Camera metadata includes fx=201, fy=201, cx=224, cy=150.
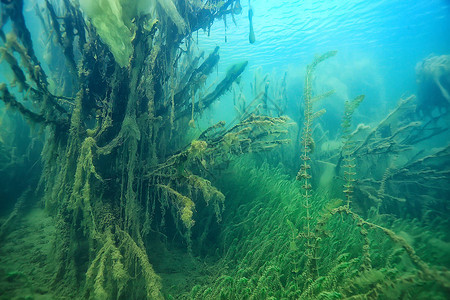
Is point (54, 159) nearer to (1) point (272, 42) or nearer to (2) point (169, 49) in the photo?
(2) point (169, 49)

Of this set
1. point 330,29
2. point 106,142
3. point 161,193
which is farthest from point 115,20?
point 330,29

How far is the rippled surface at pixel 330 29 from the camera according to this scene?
15914mm

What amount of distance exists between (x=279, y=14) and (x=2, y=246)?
19557 mm

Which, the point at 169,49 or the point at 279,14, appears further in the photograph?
the point at 279,14

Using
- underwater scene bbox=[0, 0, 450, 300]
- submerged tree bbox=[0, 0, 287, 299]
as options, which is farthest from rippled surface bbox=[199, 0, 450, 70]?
submerged tree bbox=[0, 0, 287, 299]

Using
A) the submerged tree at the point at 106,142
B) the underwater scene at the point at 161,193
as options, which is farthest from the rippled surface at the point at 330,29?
the submerged tree at the point at 106,142

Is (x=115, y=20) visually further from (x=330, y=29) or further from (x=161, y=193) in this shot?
(x=330, y=29)

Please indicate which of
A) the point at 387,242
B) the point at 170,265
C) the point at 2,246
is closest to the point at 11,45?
the point at 2,246

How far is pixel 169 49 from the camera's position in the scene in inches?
125

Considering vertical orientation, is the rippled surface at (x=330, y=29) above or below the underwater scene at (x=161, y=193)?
above

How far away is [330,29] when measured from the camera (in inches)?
794

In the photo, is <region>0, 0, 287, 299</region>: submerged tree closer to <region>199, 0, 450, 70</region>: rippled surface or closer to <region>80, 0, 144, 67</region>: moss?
<region>80, 0, 144, 67</region>: moss

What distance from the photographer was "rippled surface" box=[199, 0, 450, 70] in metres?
15.9

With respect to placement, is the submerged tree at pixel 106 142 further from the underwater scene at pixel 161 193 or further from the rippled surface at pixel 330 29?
the rippled surface at pixel 330 29
